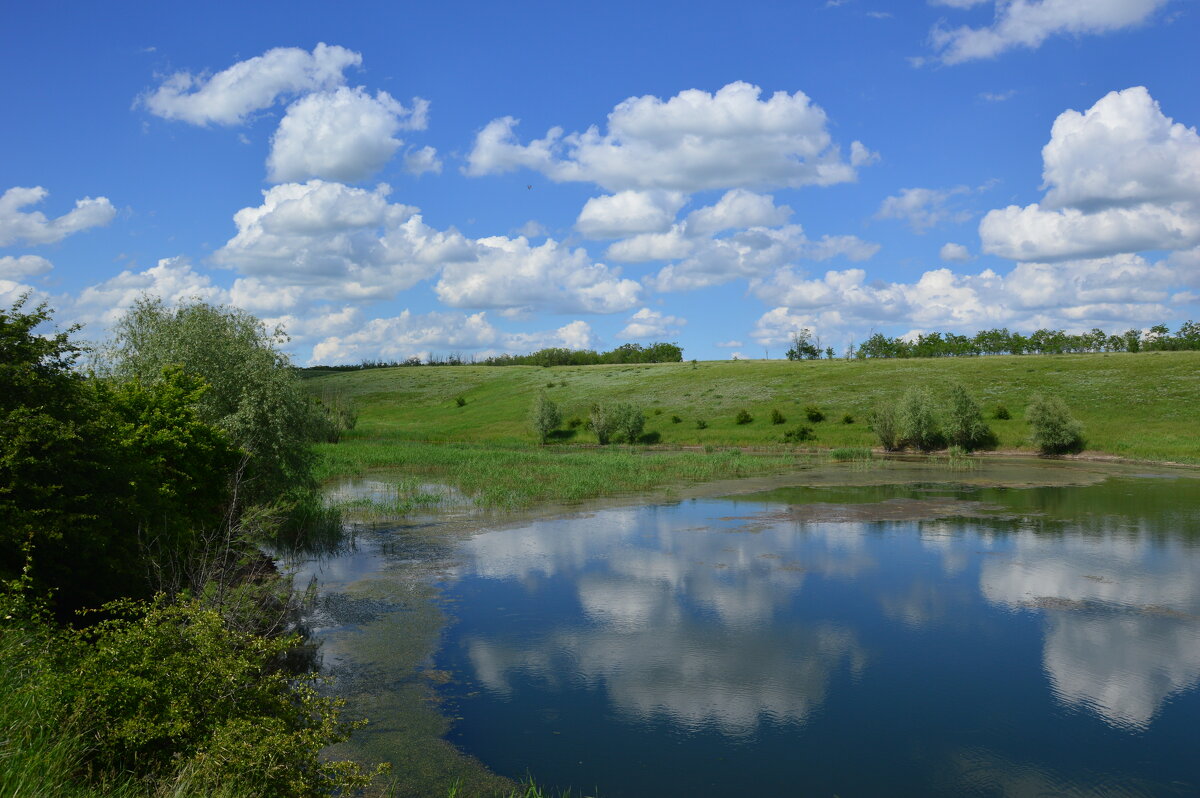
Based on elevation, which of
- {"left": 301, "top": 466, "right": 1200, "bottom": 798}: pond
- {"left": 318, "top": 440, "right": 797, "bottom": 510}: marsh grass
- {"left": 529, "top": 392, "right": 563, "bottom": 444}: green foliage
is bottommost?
{"left": 301, "top": 466, "right": 1200, "bottom": 798}: pond

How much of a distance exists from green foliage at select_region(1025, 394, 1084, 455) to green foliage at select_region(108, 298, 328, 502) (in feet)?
187

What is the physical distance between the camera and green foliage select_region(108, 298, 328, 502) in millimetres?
28016

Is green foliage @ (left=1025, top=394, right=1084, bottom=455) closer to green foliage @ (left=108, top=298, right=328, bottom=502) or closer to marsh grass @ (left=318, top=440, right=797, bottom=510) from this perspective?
marsh grass @ (left=318, top=440, right=797, bottom=510)

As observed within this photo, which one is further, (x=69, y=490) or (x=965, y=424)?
(x=965, y=424)

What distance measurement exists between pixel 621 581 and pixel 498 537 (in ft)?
29.3

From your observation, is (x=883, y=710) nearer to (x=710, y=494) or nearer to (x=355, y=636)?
(x=355, y=636)

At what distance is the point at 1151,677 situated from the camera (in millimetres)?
16516

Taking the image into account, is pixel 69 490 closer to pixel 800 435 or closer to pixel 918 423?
pixel 918 423

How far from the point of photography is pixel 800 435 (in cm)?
7350

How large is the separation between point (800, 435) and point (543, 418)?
26830 millimetres

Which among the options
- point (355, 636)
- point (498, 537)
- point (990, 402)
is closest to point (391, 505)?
point (498, 537)

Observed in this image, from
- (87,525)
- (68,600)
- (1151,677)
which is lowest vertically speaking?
(1151,677)

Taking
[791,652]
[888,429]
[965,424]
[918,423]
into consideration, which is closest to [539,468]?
[888,429]

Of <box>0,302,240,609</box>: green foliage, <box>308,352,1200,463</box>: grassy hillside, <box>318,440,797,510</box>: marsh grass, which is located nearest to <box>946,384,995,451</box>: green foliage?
<box>308,352,1200,463</box>: grassy hillside
